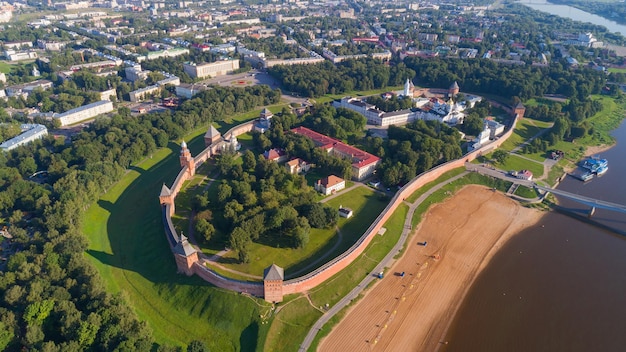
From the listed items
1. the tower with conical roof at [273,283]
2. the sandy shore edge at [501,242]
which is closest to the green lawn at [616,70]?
the sandy shore edge at [501,242]

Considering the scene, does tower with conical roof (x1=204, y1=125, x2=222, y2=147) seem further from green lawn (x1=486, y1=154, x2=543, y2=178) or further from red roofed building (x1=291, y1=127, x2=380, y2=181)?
green lawn (x1=486, y1=154, x2=543, y2=178)

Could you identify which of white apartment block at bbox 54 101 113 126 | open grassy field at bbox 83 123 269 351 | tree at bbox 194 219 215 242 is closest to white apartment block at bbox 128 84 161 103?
white apartment block at bbox 54 101 113 126

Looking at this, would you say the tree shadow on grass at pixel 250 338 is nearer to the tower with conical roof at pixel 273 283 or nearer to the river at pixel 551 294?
the tower with conical roof at pixel 273 283

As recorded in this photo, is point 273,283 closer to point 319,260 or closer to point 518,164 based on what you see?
point 319,260

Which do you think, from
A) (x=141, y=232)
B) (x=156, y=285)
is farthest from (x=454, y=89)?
(x=156, y=285)

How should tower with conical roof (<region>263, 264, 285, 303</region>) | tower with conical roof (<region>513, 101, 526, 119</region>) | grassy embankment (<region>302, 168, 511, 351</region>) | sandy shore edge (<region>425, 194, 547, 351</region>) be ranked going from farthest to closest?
tower with conical roof (<region>513, 101, 526, 119</region>) → grassy embankment (<region>302, 168, 511, 351</region>) → sandy shore edge (<region>425, 194, 547, 351</region>) → tower with conical roof (<region>263, 264, 285, 303</region>)
